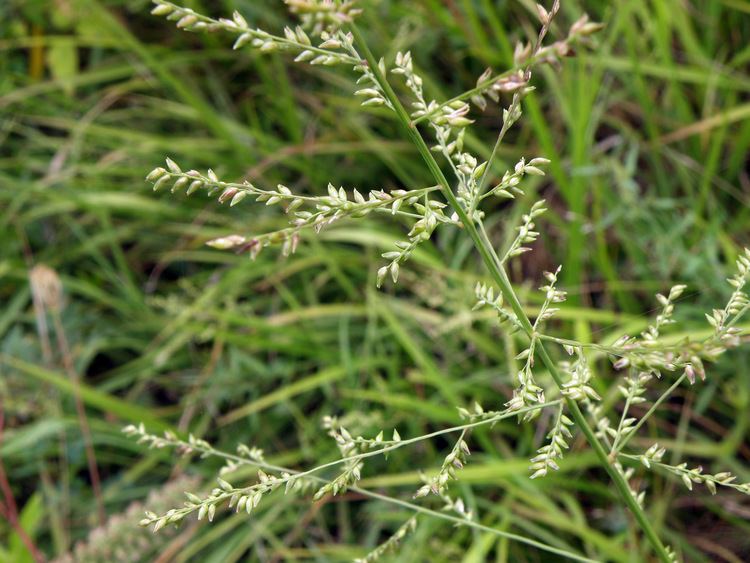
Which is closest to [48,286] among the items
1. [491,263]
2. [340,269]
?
[340,269]

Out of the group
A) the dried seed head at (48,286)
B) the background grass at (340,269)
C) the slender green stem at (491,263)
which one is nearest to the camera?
the slender green stem at (491,263)

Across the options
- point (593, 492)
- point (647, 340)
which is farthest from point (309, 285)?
point (647, 340)

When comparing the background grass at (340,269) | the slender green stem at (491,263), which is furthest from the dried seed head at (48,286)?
the slender green stem at (491,263)

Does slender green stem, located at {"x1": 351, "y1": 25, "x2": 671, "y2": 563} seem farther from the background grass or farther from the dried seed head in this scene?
the dried seed head

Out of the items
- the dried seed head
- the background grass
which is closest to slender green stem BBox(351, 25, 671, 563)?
the background grass

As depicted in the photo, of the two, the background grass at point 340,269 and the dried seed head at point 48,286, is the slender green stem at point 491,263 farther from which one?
the dried seed head at point 48,286

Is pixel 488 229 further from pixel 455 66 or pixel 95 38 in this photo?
pixel 95 38

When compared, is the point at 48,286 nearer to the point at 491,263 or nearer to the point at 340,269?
the point at 340,269
